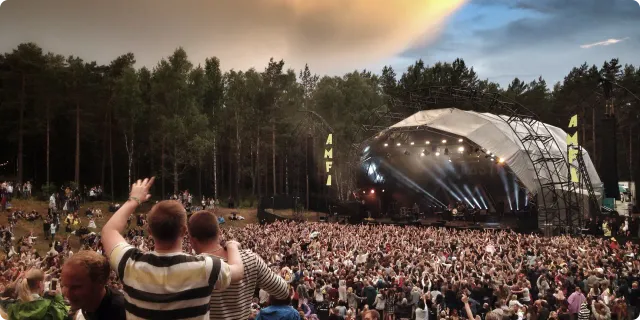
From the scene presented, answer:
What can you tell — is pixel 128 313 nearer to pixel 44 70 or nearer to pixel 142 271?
pixel 142 271

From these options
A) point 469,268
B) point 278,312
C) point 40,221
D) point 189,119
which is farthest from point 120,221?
point 189,119

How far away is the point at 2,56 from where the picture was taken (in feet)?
138

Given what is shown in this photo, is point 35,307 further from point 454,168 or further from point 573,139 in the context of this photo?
point 454,168

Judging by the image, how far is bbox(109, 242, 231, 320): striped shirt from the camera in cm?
225

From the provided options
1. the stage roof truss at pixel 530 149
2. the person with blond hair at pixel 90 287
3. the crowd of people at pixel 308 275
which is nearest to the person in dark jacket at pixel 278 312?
the crowd of people at pixel 308 275

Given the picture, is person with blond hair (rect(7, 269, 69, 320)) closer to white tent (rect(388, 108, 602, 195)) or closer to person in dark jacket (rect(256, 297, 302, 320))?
person in dark jacket (rect(256, 297, 302, 320))

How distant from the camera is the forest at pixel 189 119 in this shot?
38.7 meters

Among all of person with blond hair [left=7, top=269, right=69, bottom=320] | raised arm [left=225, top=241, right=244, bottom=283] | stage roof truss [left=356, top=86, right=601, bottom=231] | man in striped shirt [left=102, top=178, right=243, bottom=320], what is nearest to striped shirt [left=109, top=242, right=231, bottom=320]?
man in striped shirt [left=102, top=178, right=243, bottom=320]

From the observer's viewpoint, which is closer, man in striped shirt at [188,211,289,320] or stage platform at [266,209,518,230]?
man in striped shirt at [188,211,289,320]

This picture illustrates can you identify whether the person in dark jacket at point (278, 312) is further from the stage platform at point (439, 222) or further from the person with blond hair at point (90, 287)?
the stage platform at point (439, 222)

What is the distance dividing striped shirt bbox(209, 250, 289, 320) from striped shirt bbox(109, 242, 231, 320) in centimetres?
39

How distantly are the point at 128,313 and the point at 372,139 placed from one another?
107ft

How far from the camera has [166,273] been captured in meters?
2.25

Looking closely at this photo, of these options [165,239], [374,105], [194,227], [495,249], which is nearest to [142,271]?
[165,239]
